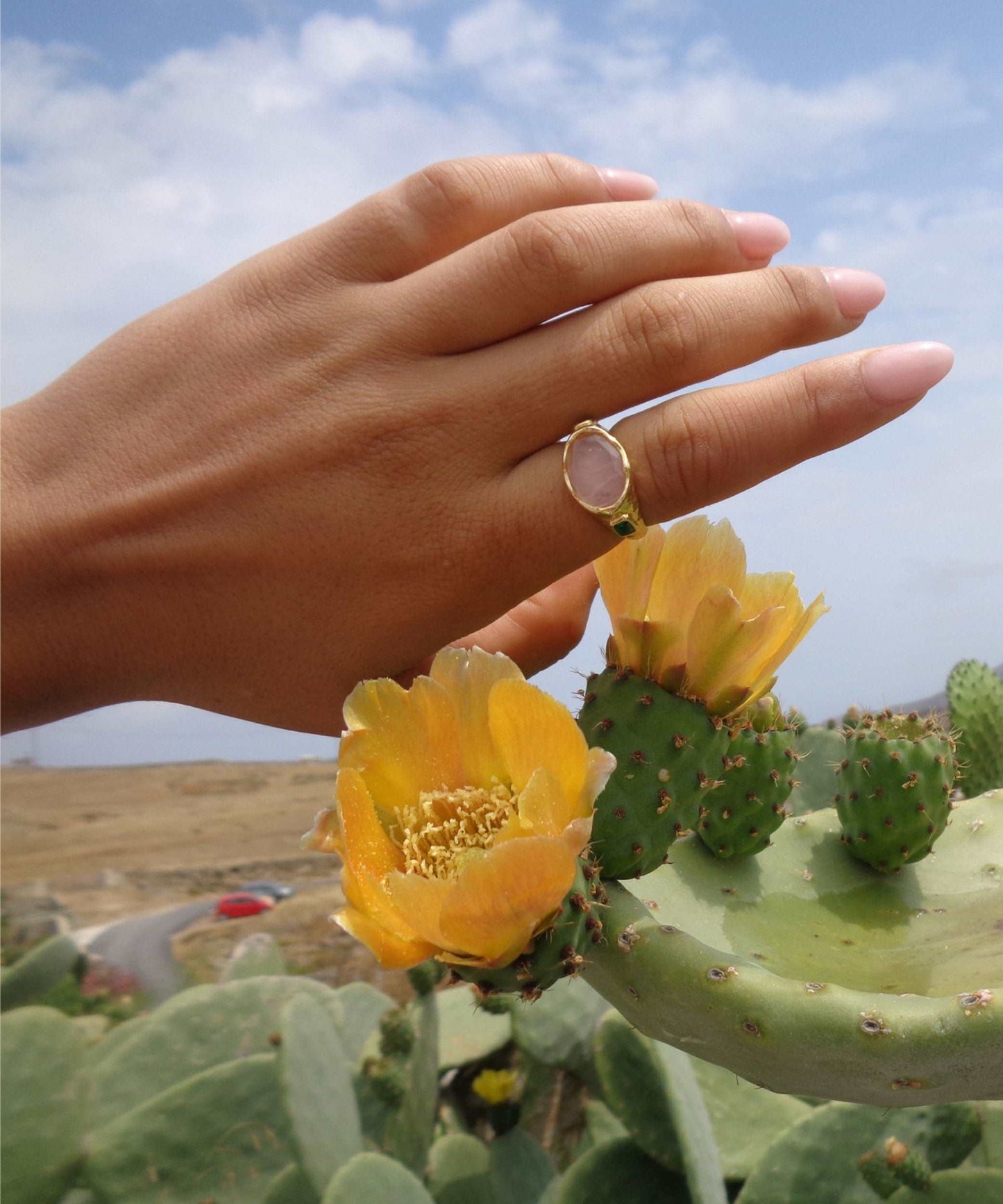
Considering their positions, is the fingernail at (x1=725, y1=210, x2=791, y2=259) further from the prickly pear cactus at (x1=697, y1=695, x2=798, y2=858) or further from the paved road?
the paved road

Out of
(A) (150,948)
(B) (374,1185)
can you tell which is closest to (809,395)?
(B) (374,1185)

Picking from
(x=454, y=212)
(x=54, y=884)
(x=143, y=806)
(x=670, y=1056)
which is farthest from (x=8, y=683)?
(x=143, y=806)

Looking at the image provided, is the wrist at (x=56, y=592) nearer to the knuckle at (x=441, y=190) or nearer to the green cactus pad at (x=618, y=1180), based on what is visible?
the knuckle at (x=441, y=190)

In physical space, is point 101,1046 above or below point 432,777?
below

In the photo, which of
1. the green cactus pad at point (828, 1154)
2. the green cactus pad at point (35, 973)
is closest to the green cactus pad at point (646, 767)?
the green cactus pad at point (828, 1154)

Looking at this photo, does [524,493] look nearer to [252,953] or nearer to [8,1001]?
[252,953]

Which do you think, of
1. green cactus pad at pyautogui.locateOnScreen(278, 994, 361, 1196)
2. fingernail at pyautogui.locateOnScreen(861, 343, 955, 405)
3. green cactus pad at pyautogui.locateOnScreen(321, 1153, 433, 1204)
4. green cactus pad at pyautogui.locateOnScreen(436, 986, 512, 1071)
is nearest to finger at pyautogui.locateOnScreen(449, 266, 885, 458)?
fingernail at pyautogui.locateOnScreen(861, 343, 955, 405)

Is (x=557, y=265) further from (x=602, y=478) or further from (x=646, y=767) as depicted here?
(x=646, y=767)
